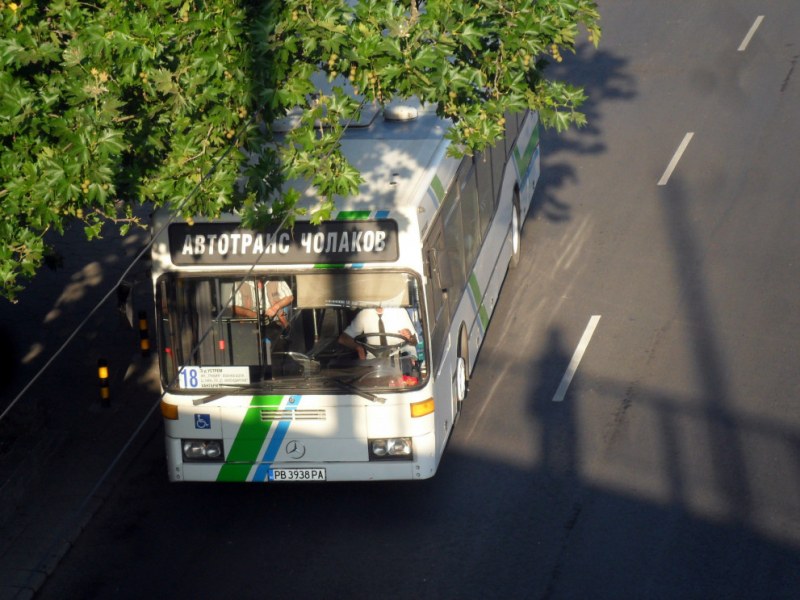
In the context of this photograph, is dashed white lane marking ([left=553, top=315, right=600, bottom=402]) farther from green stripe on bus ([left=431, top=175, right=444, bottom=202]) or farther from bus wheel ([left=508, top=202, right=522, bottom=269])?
green stripe on bus ([left=431, top=175, right=444, bottom=202])

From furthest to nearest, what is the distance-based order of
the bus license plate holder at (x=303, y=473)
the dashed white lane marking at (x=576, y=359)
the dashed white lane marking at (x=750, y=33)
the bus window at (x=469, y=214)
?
the dashed white lane marking at (x=750, y=33), the dashed white lane marking at (x=576, y=359), the bus window at (x=469, y=214), the bus license plate holder at (x=303, y=473)

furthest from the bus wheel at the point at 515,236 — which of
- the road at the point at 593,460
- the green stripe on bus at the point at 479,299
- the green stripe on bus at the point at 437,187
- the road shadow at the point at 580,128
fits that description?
the green stripe on bus at the point at 437,187

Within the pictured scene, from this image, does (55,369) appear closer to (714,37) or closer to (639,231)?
(639,231)

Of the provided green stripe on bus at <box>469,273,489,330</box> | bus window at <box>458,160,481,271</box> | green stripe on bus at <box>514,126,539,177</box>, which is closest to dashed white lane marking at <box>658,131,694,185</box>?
green stripe on bus at <box>514,126,539,177</box>

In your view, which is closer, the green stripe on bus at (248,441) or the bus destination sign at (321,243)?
the bus destination sign at (321,243)

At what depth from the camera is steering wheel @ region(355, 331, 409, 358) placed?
11.7 metres

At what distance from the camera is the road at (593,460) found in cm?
1170

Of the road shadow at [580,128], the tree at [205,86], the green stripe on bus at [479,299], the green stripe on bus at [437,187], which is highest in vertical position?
the tree at [205,86]

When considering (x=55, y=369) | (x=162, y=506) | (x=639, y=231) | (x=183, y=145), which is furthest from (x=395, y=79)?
(x=639, y=231)

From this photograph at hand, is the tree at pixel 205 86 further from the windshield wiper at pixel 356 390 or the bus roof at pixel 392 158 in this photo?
the windshield wiper at pixel 356 390

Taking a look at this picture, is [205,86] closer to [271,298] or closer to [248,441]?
[271,298]

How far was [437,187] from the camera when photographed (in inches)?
508

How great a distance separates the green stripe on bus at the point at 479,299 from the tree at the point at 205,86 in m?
3.86

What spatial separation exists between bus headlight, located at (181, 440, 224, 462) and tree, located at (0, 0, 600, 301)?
224 centimetres
